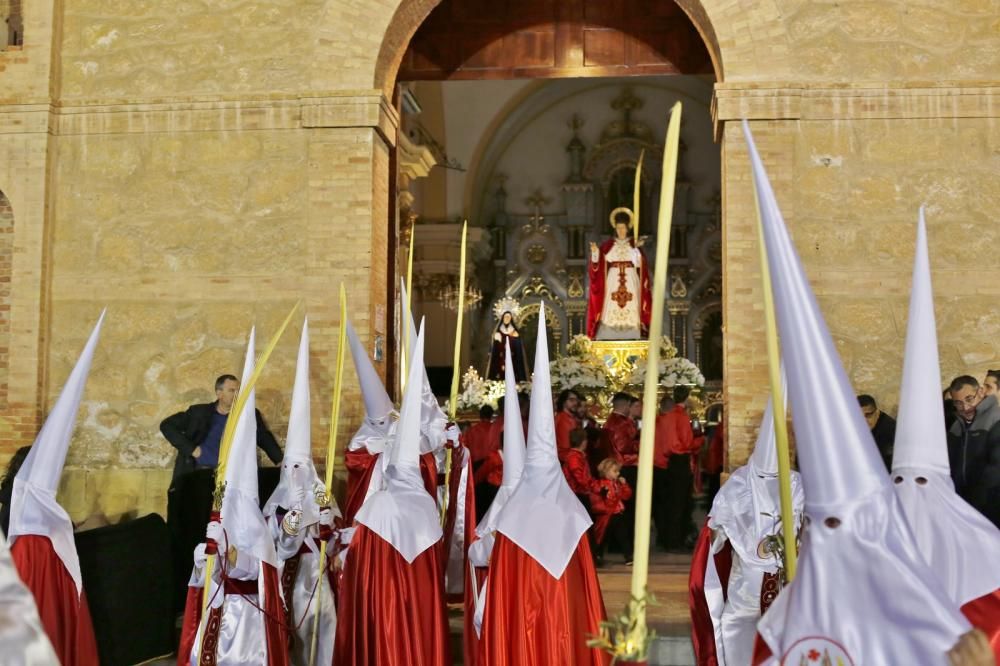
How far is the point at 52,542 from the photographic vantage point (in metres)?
6.66

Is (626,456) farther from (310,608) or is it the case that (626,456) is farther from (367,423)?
(310,608)

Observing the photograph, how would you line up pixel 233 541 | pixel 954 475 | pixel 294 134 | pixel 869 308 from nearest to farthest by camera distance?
pixel 233 541, pixel 954 475, pixel 869 308, pixel 294 134

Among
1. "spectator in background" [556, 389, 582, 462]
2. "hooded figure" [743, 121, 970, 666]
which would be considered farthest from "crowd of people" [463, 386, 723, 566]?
"hooded figure" [743, 121, 970, 666]

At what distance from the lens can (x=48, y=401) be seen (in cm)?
1163

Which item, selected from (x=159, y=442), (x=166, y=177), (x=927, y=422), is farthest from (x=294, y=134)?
(x=927, y=422)

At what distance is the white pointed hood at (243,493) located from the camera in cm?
655

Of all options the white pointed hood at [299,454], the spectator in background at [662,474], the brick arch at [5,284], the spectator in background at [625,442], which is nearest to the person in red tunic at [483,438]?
the spectator in background at [625,442]

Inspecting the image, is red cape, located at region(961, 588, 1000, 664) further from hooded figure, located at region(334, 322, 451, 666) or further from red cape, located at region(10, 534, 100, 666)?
red cape, located at region(10, 534, 100, 666)

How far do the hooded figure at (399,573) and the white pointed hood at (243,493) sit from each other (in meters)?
0.65

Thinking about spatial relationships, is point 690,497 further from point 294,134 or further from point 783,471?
point 783,471

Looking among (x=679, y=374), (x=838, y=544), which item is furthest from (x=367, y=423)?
(x=838, y=544)

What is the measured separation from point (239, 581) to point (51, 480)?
4.05 ft

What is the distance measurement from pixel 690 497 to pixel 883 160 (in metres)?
4.10

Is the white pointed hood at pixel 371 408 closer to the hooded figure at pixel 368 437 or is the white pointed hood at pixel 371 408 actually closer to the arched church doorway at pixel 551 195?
the hooded figure at pixel 368 437
